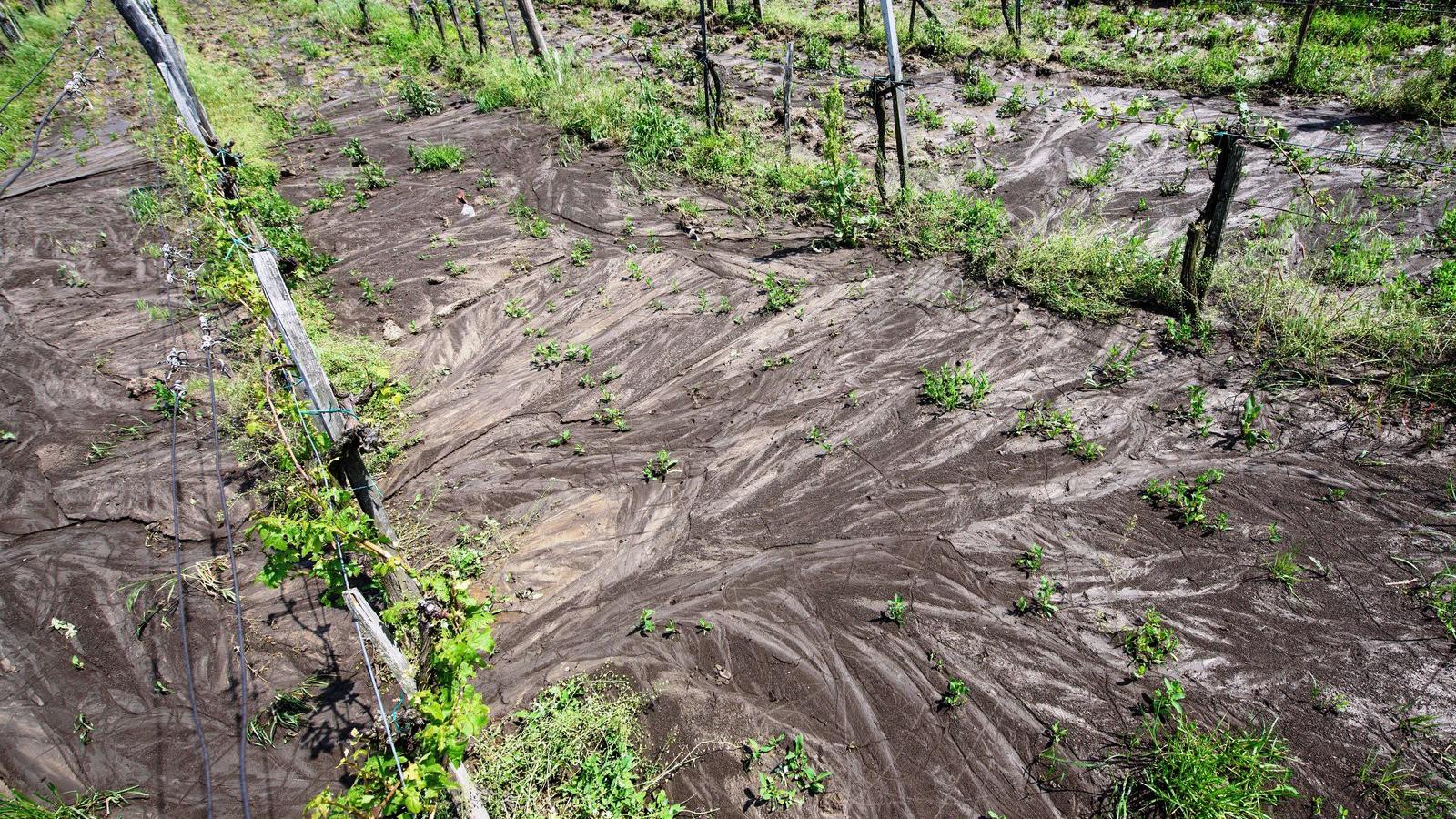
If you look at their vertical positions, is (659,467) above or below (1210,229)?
below

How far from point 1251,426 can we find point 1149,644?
2.21 metres

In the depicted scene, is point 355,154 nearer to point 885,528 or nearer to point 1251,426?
point 885,528

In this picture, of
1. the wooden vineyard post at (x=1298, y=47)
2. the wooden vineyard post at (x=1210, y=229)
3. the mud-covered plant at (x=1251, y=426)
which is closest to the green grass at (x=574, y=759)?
the mud-covered plant at (x=1251, y=426)

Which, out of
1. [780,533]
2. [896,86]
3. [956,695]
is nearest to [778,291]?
[896,86]

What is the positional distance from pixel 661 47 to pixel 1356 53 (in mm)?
11412

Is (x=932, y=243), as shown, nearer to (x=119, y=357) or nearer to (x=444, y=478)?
(x=444, y=478)

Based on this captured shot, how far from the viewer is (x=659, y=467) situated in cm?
512

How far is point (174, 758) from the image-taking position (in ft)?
12.2

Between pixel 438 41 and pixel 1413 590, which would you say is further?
pixel 438 41

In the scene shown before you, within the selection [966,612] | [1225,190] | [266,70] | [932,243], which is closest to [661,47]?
[266,70]

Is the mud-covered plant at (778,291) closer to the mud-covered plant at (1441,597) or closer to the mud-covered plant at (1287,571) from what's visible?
the mud-covered plant at (1287,571)

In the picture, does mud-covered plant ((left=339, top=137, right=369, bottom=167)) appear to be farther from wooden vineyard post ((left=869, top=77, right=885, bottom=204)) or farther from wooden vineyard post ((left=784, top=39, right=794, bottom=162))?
wooden vineyard post ((left=869, top=77, right=885, bottom=204))

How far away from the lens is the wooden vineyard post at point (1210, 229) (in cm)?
529

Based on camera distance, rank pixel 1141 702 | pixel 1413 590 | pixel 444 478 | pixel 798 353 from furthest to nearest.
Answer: pixel 798 353 → pixel 444 478 → pixel 1413 590 → pixel 1141 702
